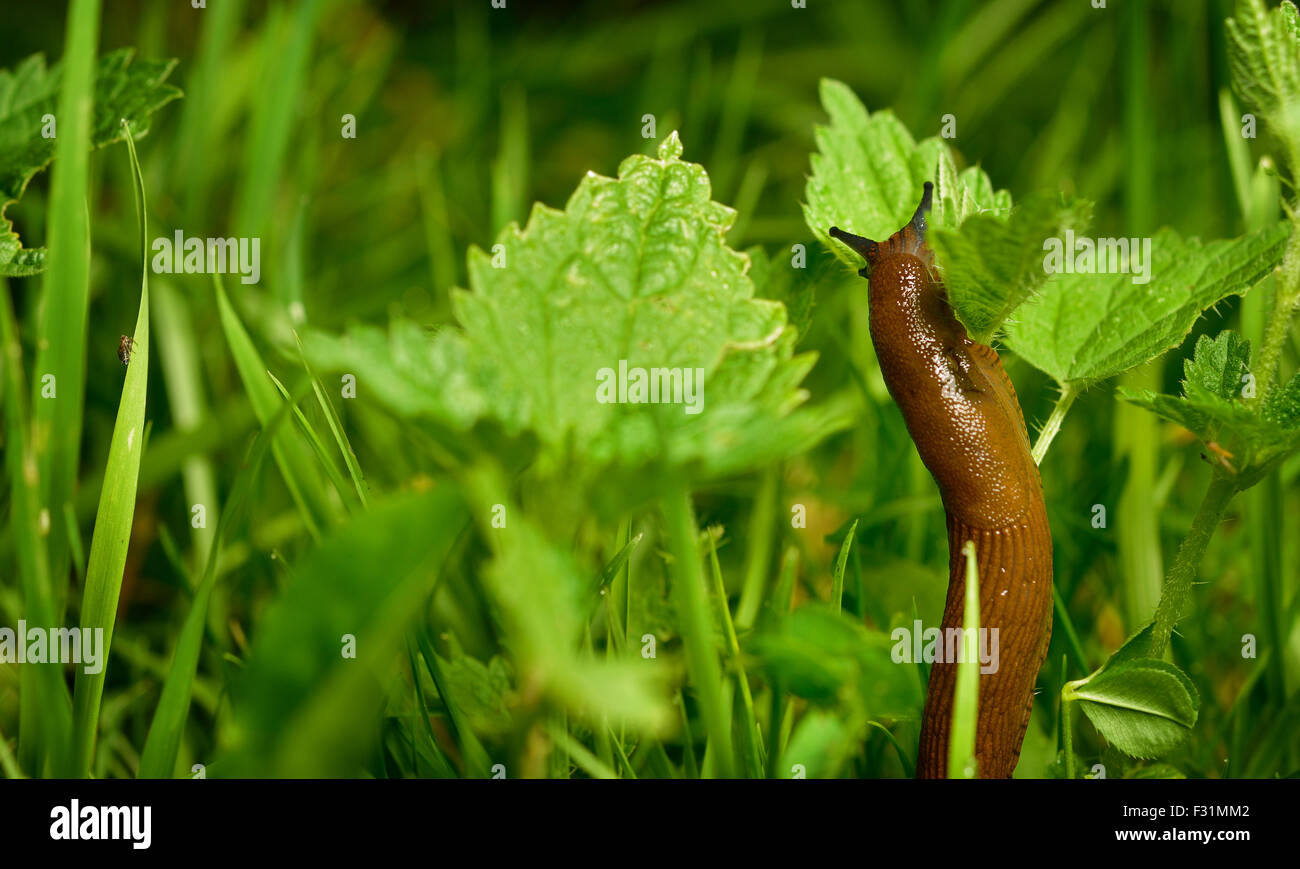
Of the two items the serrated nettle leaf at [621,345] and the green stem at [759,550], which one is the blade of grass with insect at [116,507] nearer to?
the serrated nettle leaf at [621,345]

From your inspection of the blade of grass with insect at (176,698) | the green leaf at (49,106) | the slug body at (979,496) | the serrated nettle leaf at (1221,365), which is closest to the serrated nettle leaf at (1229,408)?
the serrated nettle leaf at (1221,365)

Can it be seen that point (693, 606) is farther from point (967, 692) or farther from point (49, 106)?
point (49, 106)

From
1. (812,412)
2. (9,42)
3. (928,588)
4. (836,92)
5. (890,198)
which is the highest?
(9,42)

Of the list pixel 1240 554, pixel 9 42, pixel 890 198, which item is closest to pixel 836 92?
pixel 890 198

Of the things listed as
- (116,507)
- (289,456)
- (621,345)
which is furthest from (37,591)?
(621,345)

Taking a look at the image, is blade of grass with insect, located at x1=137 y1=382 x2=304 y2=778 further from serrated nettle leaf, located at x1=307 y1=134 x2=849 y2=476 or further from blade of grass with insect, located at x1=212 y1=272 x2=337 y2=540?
serrated nettle leaf, located at x1=307 y1=134 x2=849 y2=476
